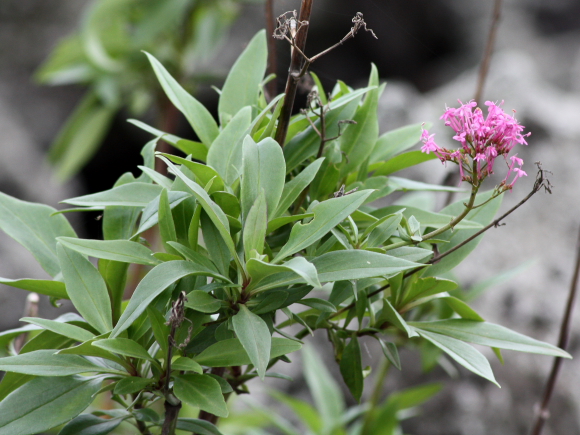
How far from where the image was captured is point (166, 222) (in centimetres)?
33

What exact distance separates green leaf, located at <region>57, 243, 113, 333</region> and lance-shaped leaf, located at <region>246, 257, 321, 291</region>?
4.7 inches

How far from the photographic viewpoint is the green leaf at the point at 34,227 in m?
0.41

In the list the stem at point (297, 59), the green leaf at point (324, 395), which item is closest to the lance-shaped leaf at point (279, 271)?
the stem at point (297, 59)

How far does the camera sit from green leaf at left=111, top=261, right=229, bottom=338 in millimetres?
294

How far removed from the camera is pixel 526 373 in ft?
3.20

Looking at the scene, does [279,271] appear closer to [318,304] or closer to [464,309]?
[318,304]

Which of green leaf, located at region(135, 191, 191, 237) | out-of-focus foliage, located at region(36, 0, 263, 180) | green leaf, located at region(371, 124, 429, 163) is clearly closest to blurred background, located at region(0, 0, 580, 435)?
out-of-focus foliage, located at region(36, 0, 263, 180)

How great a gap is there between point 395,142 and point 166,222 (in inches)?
8.9

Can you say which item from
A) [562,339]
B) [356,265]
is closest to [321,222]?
[356,265]

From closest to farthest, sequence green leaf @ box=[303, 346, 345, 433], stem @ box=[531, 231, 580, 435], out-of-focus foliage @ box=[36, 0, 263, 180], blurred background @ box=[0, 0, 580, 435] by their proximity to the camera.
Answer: stem @ box=[531, 231, 580, 435] → green leaf @ box=[303, 346, 345, 433] → blurred background @ box=[0, 0, 580, 435] → out-of-focus foliage @ box=[36, 0, 263, 180]

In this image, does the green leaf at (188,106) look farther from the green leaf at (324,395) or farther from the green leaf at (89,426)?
the green leaf at (324,395)

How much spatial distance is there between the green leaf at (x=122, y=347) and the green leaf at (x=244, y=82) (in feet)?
0.68

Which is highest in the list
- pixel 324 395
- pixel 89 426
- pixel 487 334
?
pixel 487 334

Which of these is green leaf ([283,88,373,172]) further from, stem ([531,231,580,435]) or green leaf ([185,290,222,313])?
stem ([531,231,580,435])
